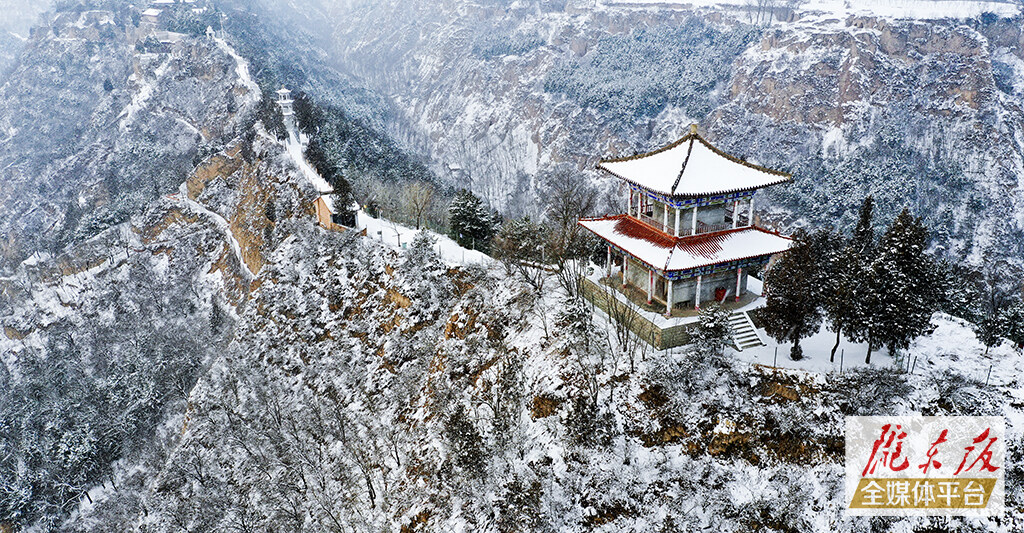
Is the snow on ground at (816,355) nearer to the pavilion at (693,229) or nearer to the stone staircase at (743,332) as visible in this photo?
the stone staircase at (743,332)

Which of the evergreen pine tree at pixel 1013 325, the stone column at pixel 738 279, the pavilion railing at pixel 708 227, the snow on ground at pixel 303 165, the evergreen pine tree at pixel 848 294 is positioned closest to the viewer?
the evergreen pine tree at pixel 848 294

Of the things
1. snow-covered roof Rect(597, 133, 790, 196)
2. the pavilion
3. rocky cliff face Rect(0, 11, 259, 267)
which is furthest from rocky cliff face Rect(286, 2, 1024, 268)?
snow-covered roof Rect(597, 133, 790, 196)

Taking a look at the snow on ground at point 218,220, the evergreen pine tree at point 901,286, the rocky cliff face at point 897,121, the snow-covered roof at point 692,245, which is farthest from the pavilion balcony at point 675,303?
the rocky cliff face at point 897,121

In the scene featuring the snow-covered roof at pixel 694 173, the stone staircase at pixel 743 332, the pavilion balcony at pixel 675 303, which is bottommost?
the stone staircase at pixel 743 332

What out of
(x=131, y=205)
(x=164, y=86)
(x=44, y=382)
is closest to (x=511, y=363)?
(x=44, y=382)

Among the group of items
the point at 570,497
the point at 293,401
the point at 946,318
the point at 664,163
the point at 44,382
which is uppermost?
the point at 664,163

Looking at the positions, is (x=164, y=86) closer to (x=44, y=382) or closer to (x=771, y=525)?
(x=44, y=382)

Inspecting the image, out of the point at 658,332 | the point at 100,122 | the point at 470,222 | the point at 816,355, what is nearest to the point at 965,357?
the point at 816,355

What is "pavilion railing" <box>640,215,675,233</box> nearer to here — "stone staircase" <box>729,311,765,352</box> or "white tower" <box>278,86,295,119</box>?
"stone staircase" <box>729,311,765,352</box>
